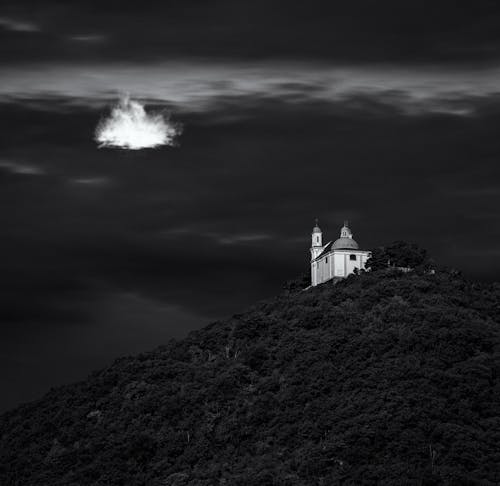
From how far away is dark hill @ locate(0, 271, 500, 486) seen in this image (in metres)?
89.9

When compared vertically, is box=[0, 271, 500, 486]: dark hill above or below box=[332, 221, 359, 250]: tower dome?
below

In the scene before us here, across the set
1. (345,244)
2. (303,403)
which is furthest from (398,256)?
(303,403)

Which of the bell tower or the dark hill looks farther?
the bell tower

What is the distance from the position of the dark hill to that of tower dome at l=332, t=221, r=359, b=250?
15.5ft

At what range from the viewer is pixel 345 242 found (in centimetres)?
13012

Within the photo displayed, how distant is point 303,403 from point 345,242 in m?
32.2

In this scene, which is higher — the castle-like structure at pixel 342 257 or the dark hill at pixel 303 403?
the castle-like structure at pixel 342 257

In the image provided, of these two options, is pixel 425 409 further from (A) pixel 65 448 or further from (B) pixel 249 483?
(A) pixel 65 448

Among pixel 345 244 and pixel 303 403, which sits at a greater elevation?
pixel 345 244

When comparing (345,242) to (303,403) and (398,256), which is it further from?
(303,403)

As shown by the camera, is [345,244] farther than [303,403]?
Yes

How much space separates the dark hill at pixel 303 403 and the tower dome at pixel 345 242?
4724 millimetres

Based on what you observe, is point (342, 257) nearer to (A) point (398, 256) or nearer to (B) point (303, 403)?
(A) point (398, 256)

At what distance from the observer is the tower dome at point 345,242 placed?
13000 cm
